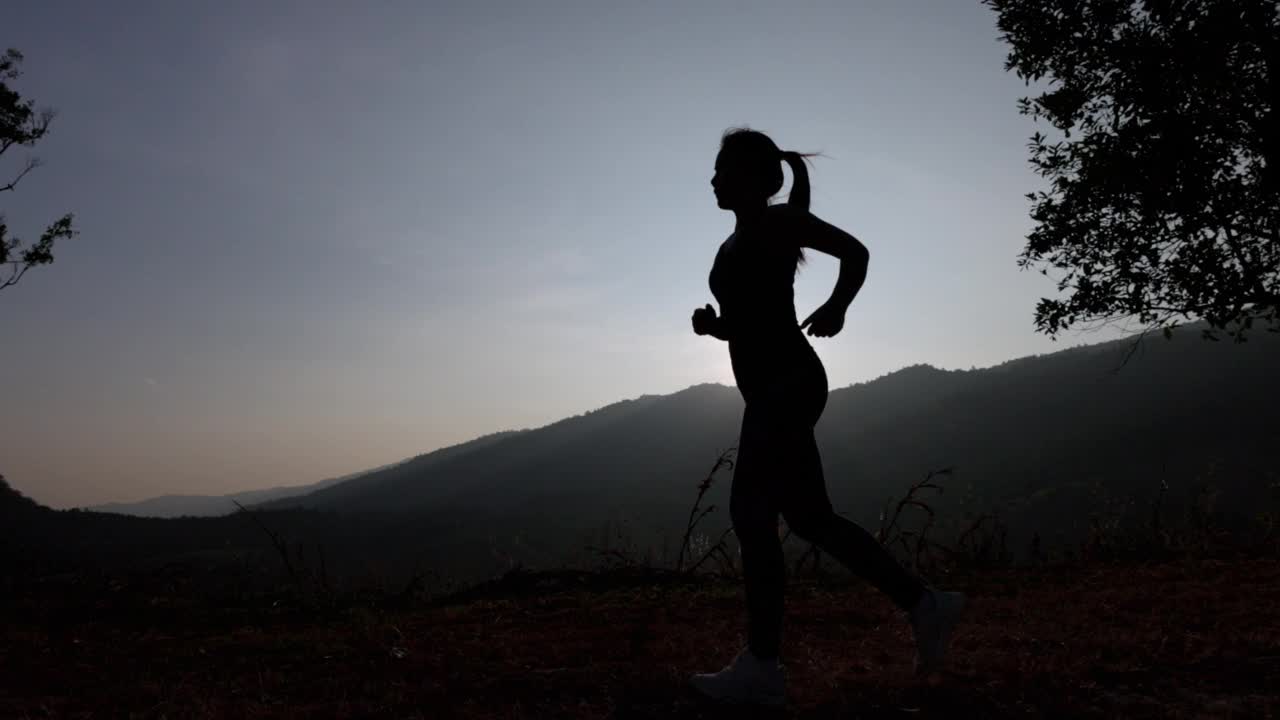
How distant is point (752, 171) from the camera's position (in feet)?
9.04

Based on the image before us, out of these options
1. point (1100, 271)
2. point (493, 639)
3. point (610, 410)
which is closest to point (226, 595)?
point (493, 639)

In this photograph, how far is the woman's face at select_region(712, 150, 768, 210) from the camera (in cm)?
275

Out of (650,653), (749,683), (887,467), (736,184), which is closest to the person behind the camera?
(749,683)

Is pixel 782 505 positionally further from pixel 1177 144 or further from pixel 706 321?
pixel 1177 144

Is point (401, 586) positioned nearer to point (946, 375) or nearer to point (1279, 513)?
point (1279, 513)

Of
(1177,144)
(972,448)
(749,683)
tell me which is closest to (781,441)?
(749,683)

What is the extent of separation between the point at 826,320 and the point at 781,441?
0.48m

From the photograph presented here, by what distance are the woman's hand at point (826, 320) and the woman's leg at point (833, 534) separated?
39 cm

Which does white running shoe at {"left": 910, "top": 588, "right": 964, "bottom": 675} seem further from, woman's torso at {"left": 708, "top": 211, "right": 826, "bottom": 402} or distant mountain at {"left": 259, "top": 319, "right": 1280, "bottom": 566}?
distant mountain at {"left": 259, "top": 319, "right": 1280, "bottom": 566}

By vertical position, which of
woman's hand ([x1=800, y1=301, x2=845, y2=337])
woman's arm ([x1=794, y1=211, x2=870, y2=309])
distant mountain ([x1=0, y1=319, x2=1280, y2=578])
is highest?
woman's arm ([x1=794, y1=211, x2=870, y2=309])

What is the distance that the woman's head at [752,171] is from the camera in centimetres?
275

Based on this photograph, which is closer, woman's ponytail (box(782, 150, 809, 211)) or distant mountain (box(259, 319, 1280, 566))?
woman's ponytail (box(782, 150, 809, 211))

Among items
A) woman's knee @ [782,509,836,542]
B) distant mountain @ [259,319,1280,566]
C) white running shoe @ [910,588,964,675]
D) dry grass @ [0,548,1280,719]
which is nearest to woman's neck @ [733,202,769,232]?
woman's knee @ [782,509,836,542]

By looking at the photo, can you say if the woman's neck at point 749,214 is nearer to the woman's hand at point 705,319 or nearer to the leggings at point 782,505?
the woman's hand at point 705,319
